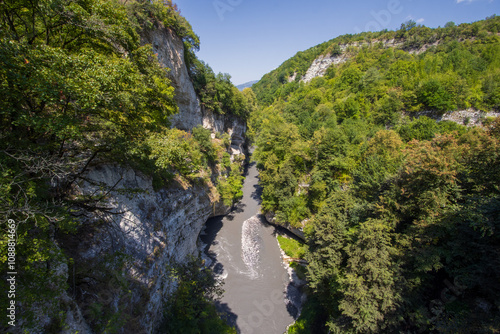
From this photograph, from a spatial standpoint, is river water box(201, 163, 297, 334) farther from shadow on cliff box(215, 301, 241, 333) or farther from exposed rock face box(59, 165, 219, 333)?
exposed rock face box(59, 165, 219, 333)

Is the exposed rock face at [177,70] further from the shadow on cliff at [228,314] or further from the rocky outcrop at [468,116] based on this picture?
the rocky outcrop at [468,116]

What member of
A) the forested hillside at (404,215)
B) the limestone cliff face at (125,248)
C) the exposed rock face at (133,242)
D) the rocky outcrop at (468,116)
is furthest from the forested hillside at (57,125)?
the rocky outcrop at (468,116)

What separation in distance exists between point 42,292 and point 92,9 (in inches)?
322

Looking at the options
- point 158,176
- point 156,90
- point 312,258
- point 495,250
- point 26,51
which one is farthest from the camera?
point 312,258

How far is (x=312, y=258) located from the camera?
630 inches

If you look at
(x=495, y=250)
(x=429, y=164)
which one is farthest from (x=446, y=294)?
(x=429, y=164)

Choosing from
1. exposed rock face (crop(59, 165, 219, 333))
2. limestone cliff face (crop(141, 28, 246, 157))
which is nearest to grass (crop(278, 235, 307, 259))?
exposed rock face (crop(59, 165, 219, 333))

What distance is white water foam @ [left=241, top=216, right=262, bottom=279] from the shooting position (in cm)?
2170

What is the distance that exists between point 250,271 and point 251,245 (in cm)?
372

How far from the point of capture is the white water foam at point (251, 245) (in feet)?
71.2

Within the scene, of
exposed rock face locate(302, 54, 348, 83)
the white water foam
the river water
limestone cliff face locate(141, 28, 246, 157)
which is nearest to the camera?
the river water

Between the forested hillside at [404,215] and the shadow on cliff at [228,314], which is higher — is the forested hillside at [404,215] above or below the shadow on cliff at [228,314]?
above

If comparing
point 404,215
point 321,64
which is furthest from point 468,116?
point 321,64

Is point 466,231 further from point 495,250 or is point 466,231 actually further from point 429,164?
point 429,164
